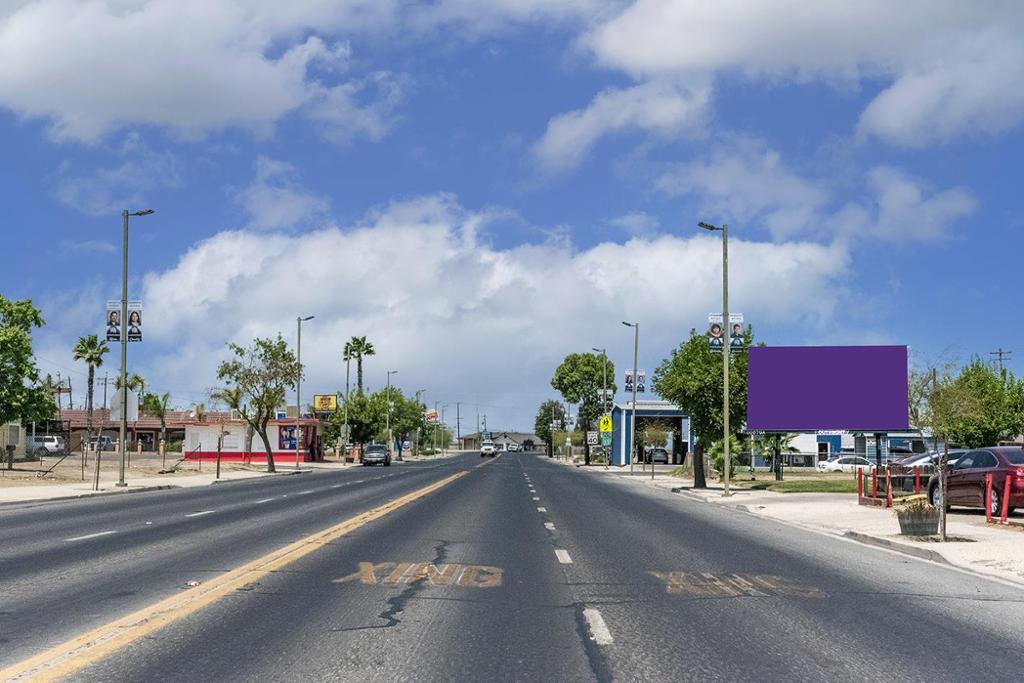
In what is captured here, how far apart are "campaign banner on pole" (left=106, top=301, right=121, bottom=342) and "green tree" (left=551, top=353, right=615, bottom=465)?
3670 inches

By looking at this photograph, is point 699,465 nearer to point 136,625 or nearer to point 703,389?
point 703,389

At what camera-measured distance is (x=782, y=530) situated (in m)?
21.8

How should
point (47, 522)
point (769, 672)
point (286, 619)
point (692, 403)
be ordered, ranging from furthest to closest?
1. point (692, 403)
2. point (47, 522)
3. point (286, 619)
4. point (769, 672)

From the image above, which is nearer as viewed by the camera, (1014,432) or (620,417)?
(1014,432)

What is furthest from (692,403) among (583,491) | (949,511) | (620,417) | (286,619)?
(620,417)

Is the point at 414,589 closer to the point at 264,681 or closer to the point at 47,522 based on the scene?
the point at 264,681

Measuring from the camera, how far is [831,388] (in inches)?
1768

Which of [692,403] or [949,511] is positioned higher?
[692,403]

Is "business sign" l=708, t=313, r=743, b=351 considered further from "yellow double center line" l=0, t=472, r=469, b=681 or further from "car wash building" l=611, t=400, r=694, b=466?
"car wash building" l=611, t=400, r=694, b=466

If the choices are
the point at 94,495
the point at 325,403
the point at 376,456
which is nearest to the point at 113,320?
the point at 94,495

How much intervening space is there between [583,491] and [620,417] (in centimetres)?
6948

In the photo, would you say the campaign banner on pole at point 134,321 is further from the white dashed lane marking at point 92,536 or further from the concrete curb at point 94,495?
the white dashed lane marking at point 92,536

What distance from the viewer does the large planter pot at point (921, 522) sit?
18.5 meters

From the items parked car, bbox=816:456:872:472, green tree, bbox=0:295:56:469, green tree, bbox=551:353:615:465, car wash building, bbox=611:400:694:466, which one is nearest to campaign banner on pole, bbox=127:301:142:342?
green tree, bbox=0:295:56:469
